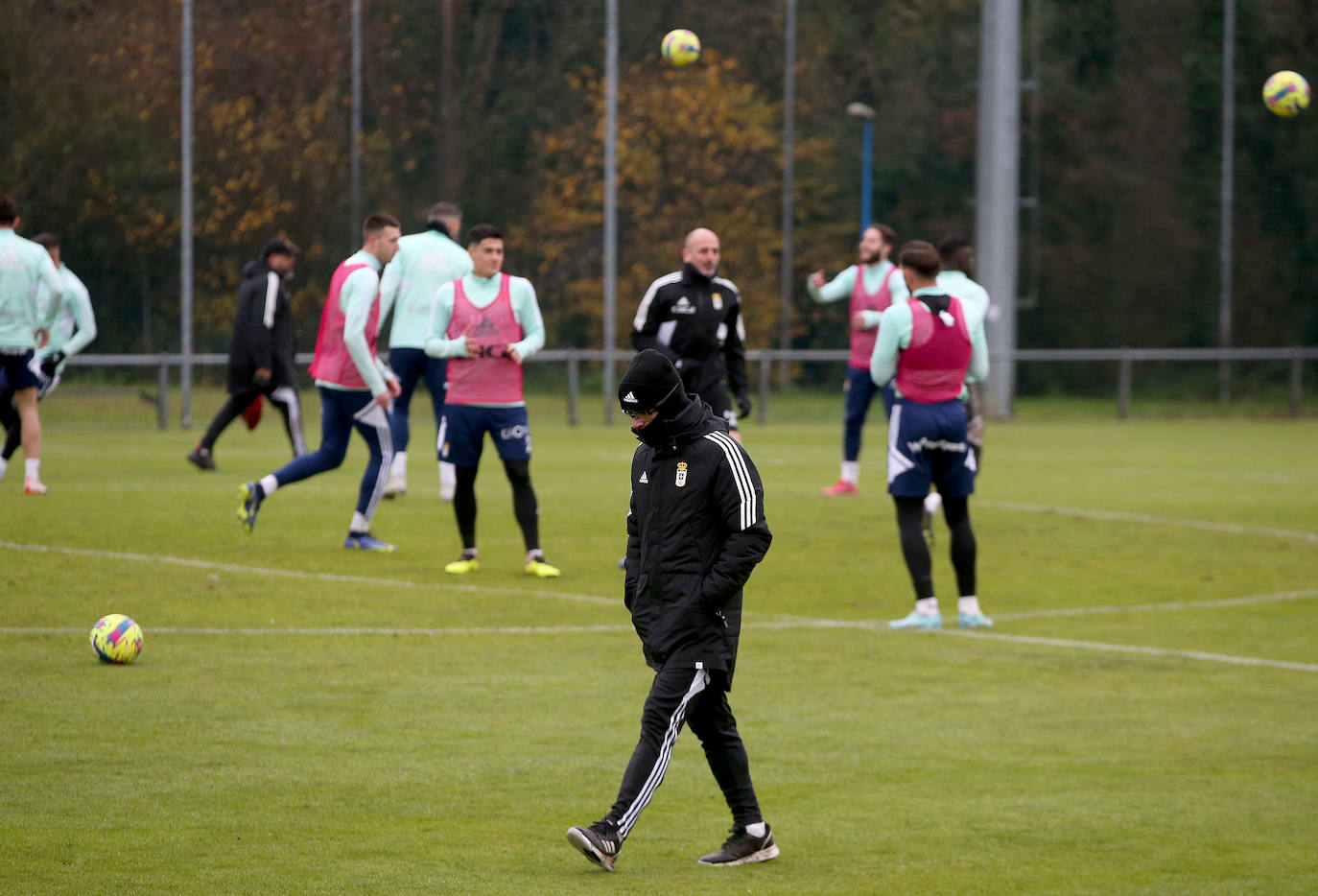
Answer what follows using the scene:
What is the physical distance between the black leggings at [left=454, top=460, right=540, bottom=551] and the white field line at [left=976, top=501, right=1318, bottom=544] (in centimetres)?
600

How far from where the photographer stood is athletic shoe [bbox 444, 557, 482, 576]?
38.5ft

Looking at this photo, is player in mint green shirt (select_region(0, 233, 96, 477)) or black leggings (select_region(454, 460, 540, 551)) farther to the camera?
player in mint green shirt (select_region(0, 233, 96, 477))

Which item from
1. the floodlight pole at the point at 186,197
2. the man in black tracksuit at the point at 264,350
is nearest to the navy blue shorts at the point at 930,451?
the man in black tracksuit at the point at 264,350

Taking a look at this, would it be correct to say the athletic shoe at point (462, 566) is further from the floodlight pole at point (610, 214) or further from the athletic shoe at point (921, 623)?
the floodlight pole at point (610, 214)

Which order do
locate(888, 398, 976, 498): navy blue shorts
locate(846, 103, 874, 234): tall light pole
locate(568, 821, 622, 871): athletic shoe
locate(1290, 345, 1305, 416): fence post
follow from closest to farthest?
1. locate(568, 821, 622, 871): athletic shoe
2. locate(888, 398, 976, 498): navy blue shorts
3. locate(1290, 345, 1305, 416): fence post
4. locate(846, 103, 874, 234): tall light pole

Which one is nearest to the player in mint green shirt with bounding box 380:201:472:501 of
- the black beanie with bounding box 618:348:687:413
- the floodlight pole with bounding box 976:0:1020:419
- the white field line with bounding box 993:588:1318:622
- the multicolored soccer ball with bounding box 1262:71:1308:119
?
the white field line with bounding box 993:588:1318:622

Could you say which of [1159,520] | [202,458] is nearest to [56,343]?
[202,458]

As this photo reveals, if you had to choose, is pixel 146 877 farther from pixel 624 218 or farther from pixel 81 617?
pixel 624 218

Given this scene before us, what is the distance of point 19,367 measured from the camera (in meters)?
14.4

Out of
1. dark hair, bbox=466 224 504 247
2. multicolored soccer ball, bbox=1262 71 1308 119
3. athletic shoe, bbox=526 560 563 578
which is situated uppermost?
multicolored soccer ball, bbox=1262 71 1308 119

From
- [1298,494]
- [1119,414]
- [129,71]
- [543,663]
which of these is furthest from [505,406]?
[1119,414]

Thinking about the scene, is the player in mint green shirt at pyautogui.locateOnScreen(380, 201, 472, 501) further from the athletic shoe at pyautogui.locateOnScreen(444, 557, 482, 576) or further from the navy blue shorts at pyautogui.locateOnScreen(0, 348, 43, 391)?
the athletic shoe at pyautogui.locateOnScreen(444, 557, 482, 576)

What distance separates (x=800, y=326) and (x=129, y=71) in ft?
42.5

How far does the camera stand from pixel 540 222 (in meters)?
31.8
